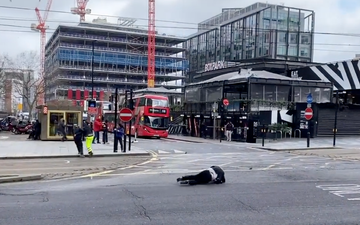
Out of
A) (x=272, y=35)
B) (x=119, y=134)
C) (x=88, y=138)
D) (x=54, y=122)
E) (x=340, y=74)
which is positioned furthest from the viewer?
(x=272, y=35)

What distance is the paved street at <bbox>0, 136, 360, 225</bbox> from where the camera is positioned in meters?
7.91

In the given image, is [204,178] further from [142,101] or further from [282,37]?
[282,37]

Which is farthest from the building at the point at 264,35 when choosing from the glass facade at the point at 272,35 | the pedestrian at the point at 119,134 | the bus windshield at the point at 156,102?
the pedestrian at the point at 119,134

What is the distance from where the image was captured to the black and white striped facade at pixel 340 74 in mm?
45500

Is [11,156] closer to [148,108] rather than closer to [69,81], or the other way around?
[148,108]

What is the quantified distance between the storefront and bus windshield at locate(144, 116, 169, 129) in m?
10.3

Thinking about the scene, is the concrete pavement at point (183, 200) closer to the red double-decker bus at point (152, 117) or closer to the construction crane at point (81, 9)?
the red double-decker bus at point (152, 117)

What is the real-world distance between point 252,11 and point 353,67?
47.8 metres

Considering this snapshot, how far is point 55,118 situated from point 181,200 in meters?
23.5

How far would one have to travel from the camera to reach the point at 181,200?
963 centimetres

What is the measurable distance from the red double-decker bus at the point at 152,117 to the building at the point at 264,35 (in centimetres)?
3735

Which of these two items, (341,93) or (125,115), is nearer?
(125,115)

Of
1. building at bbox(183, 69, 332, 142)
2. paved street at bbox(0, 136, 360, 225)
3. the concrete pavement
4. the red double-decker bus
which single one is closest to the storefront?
the red double-decker bus

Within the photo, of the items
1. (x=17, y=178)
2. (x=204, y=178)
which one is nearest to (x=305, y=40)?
(x=204, y=178)
